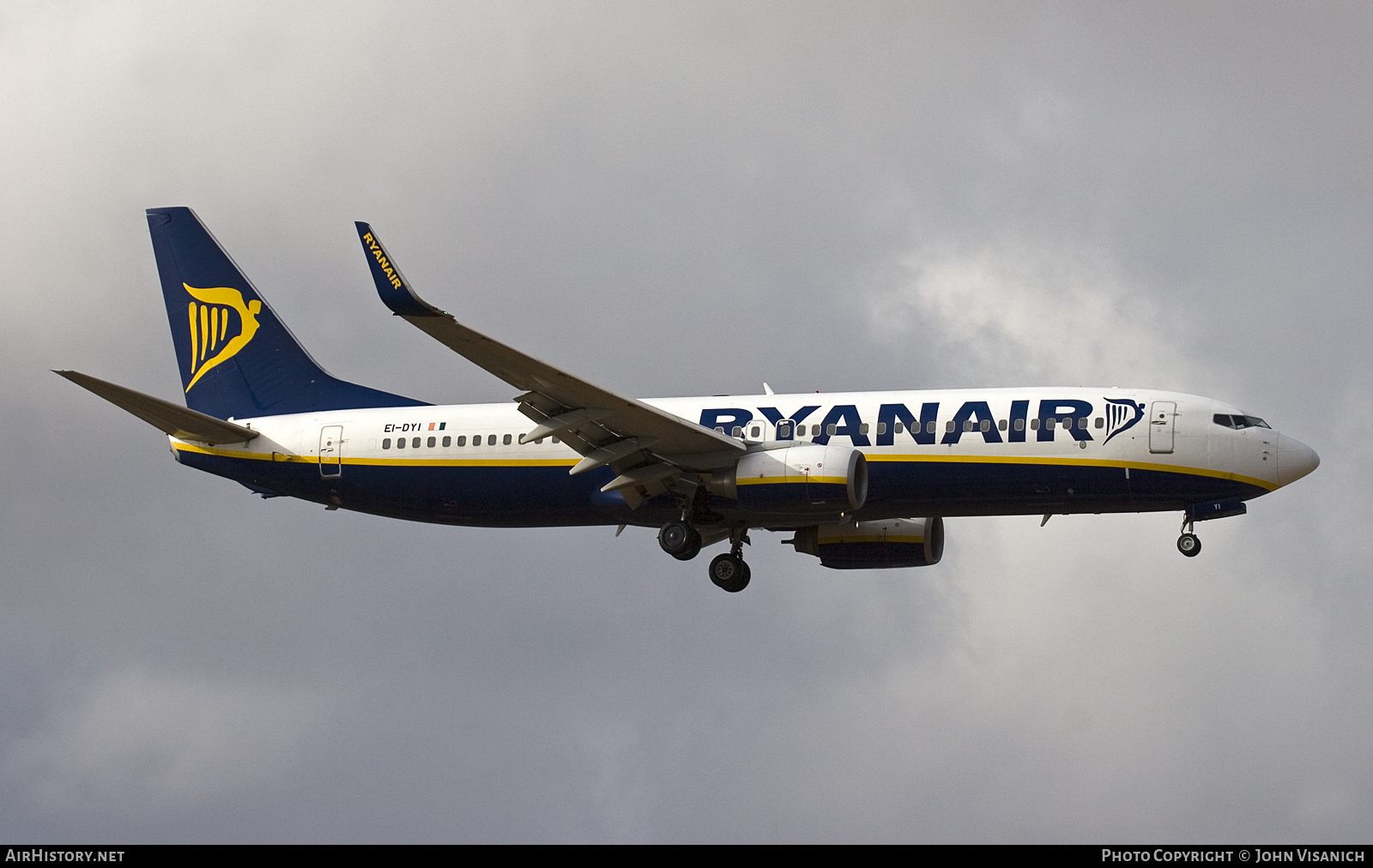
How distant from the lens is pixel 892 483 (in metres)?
51.0

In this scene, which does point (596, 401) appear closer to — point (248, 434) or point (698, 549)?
point (698, 549)

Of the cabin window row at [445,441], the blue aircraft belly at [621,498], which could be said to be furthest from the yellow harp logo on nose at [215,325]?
the cabin window row at [445,441]

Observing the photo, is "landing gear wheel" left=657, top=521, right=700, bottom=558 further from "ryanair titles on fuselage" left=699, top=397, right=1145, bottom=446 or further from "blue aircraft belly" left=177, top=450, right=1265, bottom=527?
"ryanair titles on fuselage" left=699, top=397, right=1145, bottom=446

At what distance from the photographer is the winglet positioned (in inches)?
1692

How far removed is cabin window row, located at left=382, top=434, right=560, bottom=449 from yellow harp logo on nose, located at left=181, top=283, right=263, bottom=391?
7.15m

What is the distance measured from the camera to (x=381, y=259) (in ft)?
142

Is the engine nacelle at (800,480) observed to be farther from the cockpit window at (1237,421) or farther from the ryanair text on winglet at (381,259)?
the ryanair text on winglet at (381,259)

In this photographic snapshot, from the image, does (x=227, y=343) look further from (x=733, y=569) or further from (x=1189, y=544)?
(x=1189, y=544)

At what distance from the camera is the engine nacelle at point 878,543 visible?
2251 inches

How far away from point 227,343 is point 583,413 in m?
15.5

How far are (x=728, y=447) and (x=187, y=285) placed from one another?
19841 millimetres

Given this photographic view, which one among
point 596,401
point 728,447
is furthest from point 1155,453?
point 596,401

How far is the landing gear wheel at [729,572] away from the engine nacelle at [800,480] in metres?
4.67

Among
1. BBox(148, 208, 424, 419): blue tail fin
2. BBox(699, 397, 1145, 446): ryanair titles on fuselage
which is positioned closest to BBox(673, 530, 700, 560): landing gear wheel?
BBox(699, 397, 1145, 446): ryanair titles on fuselage
